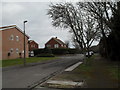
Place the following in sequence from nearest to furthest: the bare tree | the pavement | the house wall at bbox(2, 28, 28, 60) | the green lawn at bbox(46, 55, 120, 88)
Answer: the pavement < the green lawn at bbox(46, 55, 120, 88) < the bare tree < the house wall at bbox(2, 28, 28, 60)

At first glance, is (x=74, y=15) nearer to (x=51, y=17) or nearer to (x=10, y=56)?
(x=51, y=17)

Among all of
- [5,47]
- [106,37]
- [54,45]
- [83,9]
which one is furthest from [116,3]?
[54,45]

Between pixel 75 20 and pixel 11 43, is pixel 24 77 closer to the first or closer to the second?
pixel 75 20

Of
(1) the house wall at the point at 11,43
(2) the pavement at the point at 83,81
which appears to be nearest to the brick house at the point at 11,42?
(1) the house wall at the point at 11,43

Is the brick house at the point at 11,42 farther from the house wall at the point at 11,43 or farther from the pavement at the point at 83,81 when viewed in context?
the pavement at the point at 83,81

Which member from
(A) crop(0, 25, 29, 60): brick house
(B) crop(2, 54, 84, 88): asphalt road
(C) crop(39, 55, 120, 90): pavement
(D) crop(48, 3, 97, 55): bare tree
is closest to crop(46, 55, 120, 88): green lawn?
(C) crop(39, 55, 120, 90): pavement

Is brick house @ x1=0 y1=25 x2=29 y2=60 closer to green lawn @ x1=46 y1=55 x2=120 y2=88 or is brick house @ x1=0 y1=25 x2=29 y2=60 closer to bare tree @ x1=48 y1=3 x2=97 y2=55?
bare tree @ x1=48 y1=3 x2=97 y2=55

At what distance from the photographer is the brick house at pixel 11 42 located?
129 feet

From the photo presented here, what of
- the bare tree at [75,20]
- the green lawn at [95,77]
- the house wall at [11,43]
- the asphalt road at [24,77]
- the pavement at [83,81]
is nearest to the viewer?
the pavement at [83,81]

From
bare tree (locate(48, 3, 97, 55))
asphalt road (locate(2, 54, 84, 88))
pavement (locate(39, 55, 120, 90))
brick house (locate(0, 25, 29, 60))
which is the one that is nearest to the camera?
pavement (locate(39, 55, 120, 90))

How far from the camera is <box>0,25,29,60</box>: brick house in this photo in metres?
39.5

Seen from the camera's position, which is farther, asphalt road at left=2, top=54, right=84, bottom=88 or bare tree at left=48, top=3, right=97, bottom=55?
bare tree at left=48, top=3, right=97, bottom=55

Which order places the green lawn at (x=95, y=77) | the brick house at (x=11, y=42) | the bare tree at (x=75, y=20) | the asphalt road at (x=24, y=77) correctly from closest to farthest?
the green lawn at (x=95, y=77), the asphalt road at (x=24, y=77), the bare tree at (x=75, y=20), the brick house at (x=11, y=42)

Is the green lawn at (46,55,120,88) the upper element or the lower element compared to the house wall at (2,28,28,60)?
lower
